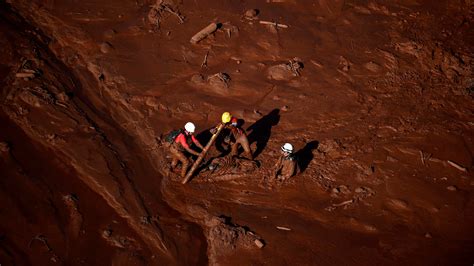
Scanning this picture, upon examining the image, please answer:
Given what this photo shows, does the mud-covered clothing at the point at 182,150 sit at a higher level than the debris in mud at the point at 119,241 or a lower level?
higher

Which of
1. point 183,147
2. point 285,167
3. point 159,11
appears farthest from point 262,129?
point 159,11

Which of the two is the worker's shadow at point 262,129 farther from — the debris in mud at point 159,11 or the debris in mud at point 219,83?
the debris in mud at point 159,11

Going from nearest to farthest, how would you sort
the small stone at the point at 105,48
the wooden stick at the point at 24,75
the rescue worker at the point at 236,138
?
the rescue worker at the point at 236,138, the wooden stick at the point at 24,75, the small stone at the point at 105,48

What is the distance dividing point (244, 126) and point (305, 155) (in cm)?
154

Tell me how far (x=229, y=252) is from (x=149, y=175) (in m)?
2.22

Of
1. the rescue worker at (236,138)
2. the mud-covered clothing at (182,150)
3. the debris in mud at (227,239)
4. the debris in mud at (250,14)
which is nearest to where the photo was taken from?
the debris in mud at (227,239)

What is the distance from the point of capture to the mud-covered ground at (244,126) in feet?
20.1

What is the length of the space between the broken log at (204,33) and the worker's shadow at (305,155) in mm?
4181

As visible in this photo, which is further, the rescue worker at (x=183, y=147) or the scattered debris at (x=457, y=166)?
the scattered debris at (x=457, y=166)

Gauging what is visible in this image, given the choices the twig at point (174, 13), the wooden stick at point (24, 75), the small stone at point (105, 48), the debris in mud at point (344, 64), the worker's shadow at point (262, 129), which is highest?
the twig at point (174, 13)

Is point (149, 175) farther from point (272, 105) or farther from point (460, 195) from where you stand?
point (460, 195)

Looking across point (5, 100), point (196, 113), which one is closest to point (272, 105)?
point (196, 113)

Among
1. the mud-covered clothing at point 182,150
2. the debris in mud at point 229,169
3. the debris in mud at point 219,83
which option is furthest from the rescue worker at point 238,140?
the debris in mud at point 219,83

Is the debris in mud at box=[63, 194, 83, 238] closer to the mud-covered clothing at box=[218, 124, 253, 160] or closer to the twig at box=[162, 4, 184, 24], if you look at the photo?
the mud-covered clothing at box=[218, 124, 253, 160]
